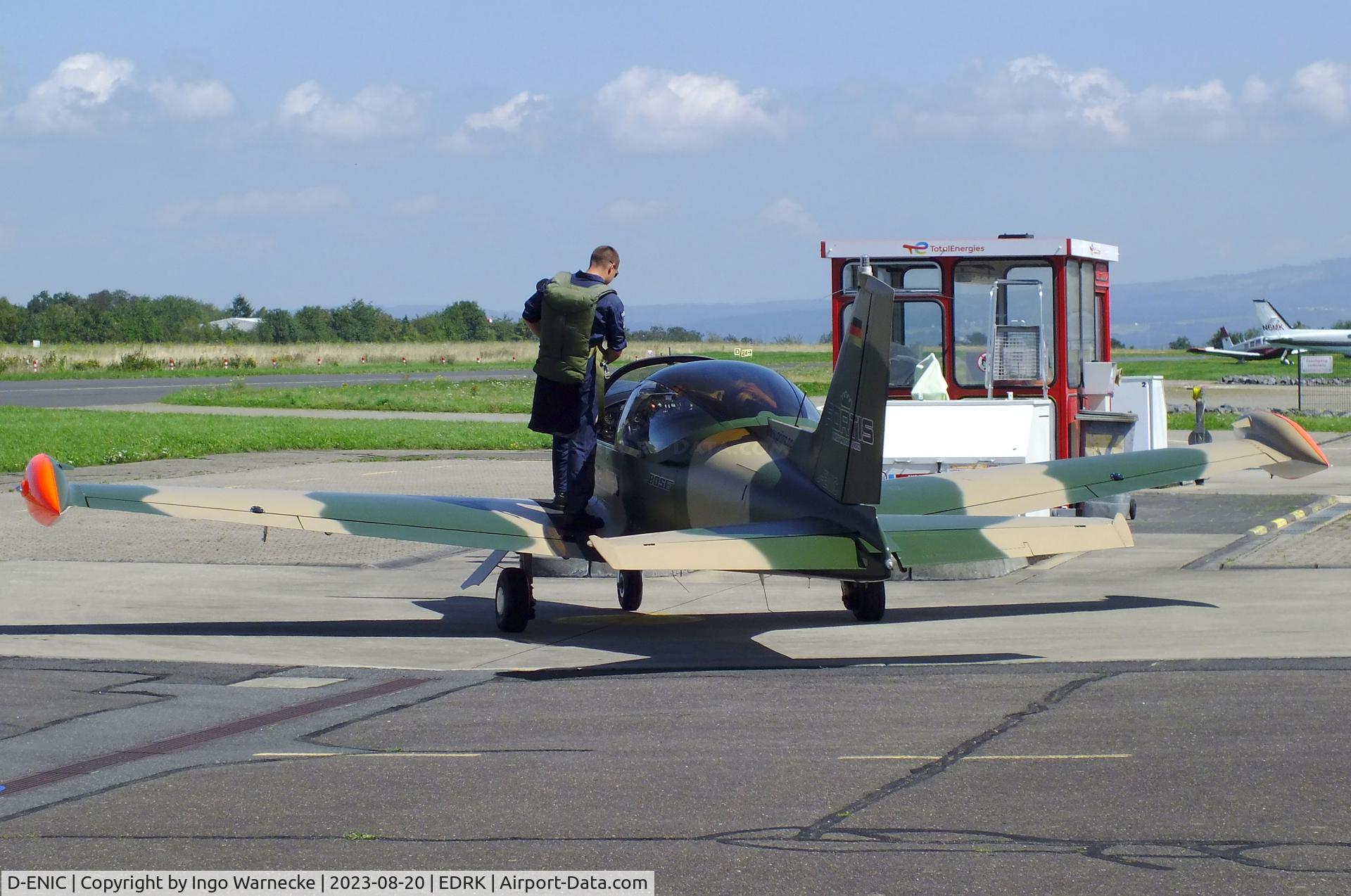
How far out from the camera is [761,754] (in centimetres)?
694

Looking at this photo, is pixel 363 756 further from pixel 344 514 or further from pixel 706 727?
pixel 344 514

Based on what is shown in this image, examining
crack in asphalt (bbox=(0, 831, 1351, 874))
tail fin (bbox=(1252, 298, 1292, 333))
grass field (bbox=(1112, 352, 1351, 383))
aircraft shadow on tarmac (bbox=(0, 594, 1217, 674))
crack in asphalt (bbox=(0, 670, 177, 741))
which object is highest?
tail fin (bbox=(1252, 298, 1292, 333))

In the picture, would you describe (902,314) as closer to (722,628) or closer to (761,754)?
(722,628)

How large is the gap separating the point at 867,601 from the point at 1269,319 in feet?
294

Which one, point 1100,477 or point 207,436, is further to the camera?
point 207,436

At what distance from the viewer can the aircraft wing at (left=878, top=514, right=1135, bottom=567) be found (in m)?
9.20

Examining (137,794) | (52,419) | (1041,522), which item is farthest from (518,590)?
(52,419)

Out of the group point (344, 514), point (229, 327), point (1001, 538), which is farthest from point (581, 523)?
point (229, 327)

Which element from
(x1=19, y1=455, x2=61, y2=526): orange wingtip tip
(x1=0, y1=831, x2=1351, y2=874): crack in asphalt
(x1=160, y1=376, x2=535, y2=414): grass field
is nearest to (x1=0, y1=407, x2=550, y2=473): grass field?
(x1=160, y1=376, x2=535, y2=414): grass field

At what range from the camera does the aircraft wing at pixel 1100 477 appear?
1110 centimetres

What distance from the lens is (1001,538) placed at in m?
9.37

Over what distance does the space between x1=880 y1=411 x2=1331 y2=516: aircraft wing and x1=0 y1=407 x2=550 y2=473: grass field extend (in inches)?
646

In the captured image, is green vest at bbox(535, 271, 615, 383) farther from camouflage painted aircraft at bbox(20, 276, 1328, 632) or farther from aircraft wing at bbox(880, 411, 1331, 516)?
aircraft wing at bbox(880, 411, 1331, 516)

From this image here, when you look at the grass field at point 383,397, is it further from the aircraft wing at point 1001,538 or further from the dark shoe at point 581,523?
the aircraft wing at point 1001,538
